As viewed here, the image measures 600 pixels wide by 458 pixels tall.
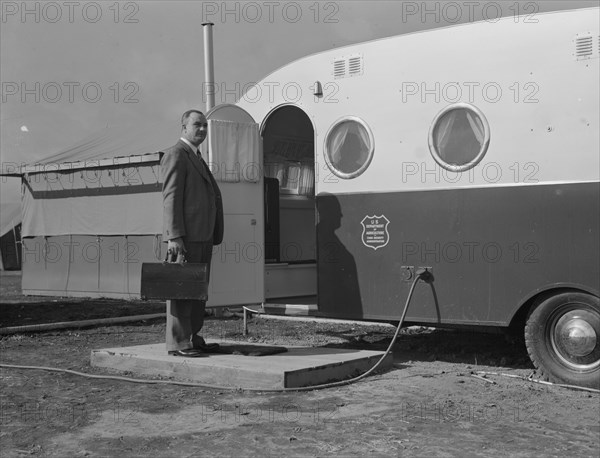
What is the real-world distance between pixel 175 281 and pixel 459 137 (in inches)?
111

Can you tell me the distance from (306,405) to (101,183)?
1308 cm

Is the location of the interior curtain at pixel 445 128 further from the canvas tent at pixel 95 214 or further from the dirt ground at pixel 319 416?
the canvas tent at pixel 95 214

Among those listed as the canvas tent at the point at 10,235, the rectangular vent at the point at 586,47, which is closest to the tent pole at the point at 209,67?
the rectangular vent at the point at 586,47

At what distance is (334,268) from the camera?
8070 millimetres

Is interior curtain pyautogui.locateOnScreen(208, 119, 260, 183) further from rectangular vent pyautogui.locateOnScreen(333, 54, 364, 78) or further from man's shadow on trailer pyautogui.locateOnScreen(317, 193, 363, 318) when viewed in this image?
rectangular vent pyautogui.locateOnScreen(333, 54, 364, 78)

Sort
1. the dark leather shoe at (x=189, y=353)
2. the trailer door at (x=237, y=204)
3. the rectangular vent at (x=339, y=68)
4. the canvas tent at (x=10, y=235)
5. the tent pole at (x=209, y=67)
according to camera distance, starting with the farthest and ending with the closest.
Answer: the canvas tent at (x=10, y=235) → the tent pole at (x=209, y=67) → the trailer door at (x=237, y=204) → the rectangular vent at (x=339, y=68) → the dark leather shoe at (x=189, y=353)

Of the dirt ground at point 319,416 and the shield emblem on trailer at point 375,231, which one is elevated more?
the shield emblem on trailer at point 375,231

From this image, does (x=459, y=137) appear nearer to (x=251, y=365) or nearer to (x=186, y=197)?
(x=186, y=197)

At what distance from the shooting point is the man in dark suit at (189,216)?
693cm

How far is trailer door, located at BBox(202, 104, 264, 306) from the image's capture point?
819 cm

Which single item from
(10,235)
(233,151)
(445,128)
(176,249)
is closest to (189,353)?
(176,249)

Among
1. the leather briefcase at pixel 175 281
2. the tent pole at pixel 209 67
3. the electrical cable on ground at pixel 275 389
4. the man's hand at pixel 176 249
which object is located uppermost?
the tent pole at pixel 209 67

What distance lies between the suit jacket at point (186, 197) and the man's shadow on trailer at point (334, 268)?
1.36 metres

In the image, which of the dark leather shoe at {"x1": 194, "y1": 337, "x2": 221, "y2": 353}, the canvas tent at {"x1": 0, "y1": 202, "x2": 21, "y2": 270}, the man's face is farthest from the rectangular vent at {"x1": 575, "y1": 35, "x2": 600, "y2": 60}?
the canvas tent at {"x1": 0, "y1": 202, "x2": 21, "y2": 270}
